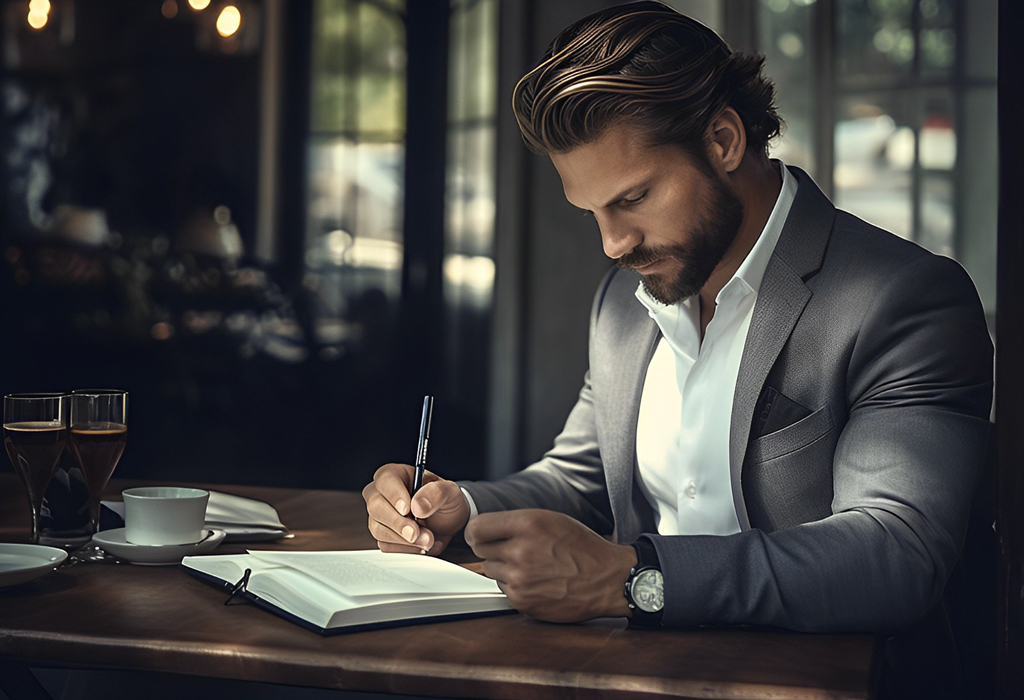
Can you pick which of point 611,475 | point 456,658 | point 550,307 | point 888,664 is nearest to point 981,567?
point 888,664

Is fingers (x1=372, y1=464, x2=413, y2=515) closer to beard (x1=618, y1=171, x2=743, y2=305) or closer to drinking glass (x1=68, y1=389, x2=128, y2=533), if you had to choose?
drinking glass (x1=68, y1=389, x2=128, y2=533)

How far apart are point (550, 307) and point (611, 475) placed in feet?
7.96

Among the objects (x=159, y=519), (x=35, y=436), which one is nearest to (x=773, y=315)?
(x=159, y=519)

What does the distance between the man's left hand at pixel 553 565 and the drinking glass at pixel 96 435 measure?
563mm

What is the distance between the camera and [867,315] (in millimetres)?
1319

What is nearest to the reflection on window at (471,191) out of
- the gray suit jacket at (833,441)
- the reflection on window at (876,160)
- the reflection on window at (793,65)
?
the reflection on window at (793,65)

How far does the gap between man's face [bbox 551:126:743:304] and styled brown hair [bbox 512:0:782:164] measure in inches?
1.0

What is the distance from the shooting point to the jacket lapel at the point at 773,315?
1.38 metres

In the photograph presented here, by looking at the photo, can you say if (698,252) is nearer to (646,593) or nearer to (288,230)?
(646,593)

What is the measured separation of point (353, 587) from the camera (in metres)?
1.03

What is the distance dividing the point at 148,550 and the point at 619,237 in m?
0.78

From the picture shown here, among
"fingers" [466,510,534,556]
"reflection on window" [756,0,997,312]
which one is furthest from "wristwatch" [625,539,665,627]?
"reflection on window" [756,0,997,312]

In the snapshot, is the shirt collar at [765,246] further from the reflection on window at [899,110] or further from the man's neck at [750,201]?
the reflection on window at [899,110]

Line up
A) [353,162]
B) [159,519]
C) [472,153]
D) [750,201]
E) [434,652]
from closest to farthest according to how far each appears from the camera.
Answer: [434,652], [159,519], [750,201], [472,153], [353,162]
